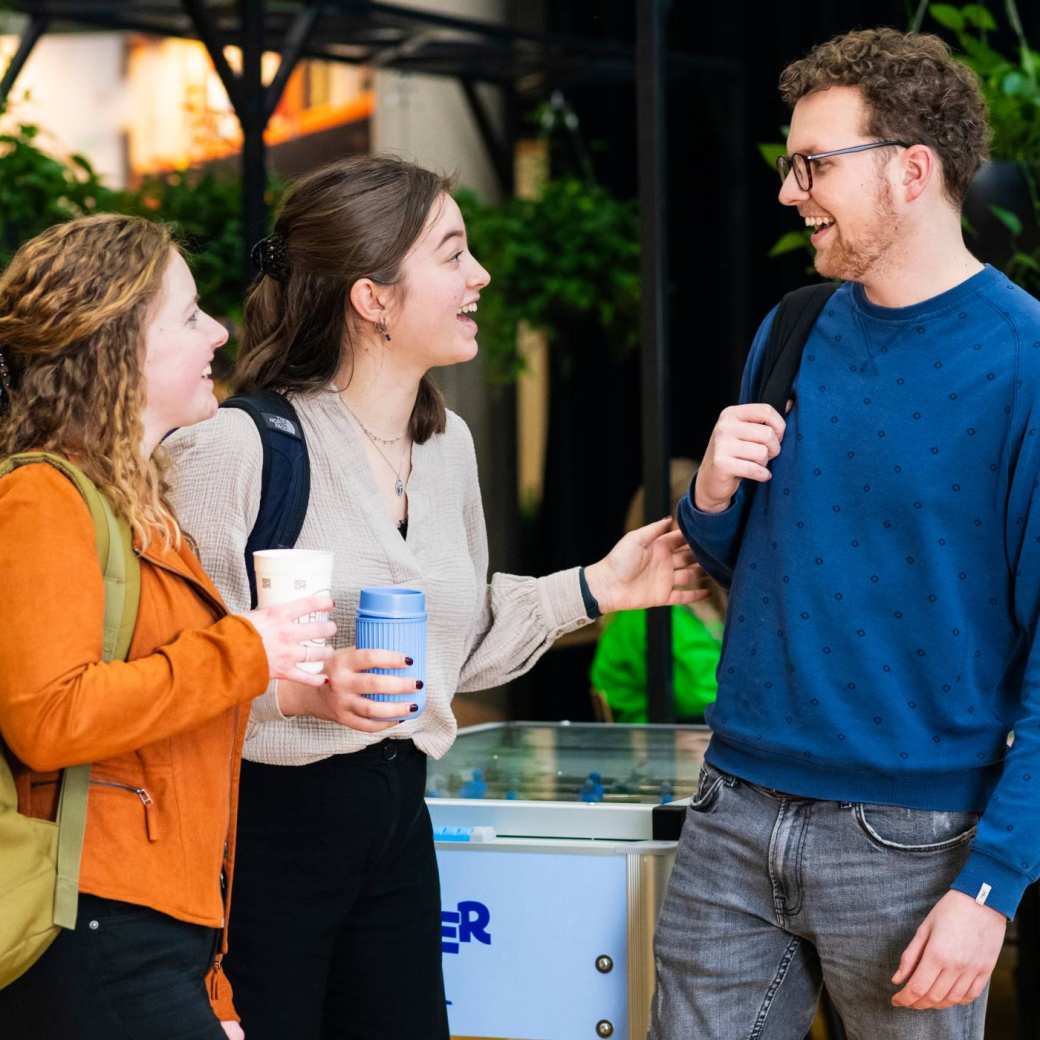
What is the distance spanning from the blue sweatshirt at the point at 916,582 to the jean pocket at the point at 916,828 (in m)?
0.01

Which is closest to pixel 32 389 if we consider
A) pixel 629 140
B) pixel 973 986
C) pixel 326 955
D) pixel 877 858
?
pixel 326 955

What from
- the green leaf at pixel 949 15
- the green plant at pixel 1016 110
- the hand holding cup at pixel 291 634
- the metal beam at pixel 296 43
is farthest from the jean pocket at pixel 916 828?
the metal beam at pixel 296 43

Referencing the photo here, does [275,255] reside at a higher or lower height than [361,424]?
higher

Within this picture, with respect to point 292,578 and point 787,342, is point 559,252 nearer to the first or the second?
point 787,342

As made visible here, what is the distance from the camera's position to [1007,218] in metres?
3.11

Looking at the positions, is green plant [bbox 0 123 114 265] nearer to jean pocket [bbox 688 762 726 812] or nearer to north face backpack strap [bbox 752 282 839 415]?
north face backpack strap [bbox 752 282 839 415]

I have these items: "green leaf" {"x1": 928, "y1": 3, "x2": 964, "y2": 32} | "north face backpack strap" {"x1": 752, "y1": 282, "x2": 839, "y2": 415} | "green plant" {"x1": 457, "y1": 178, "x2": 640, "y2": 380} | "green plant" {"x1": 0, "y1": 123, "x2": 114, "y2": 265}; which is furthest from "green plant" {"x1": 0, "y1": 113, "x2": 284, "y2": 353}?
"north face backpack strap" {"x1": 752, "y1": 282, "x2": 839, "y2": 415}

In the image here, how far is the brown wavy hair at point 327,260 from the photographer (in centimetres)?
219

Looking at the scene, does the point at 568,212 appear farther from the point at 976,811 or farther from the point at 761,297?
the point at 976,811

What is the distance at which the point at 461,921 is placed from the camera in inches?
95.0

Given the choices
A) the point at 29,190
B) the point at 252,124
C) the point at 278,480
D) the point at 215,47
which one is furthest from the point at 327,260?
the point at 29,190

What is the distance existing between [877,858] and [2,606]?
3.29 feet

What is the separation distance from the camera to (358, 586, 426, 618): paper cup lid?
1.82 m

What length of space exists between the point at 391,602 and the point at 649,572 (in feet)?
2.14
